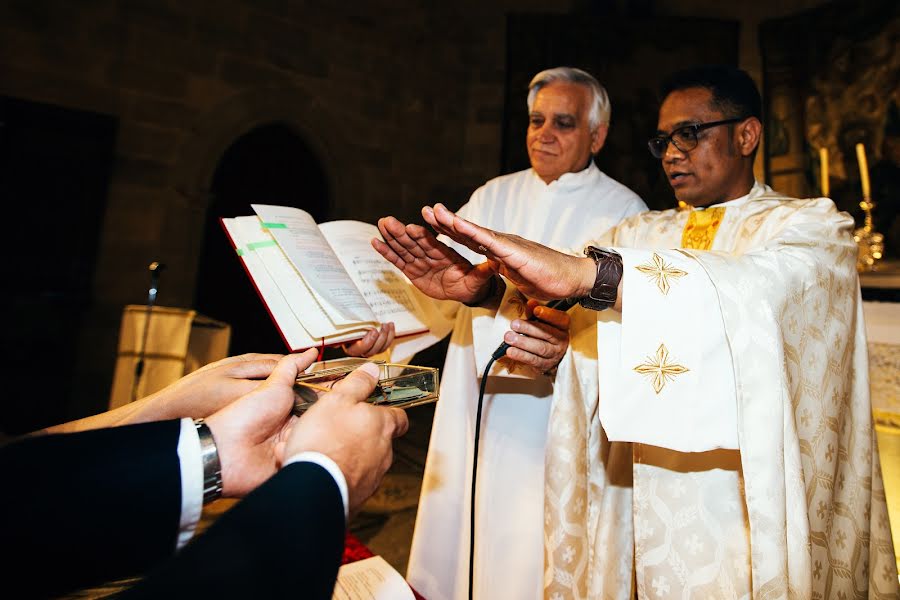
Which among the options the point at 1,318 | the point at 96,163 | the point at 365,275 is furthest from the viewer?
the point at 96,163

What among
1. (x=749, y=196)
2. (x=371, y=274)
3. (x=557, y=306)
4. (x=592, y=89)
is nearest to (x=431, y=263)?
(x=371, y=274)

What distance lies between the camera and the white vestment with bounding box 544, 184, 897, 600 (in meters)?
0.99

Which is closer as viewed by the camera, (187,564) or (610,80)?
(187,564)

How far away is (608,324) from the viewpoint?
1124 mm

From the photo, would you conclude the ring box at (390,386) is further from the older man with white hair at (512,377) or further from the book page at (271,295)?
the older man with white hair at (512,377)

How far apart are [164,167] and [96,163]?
1.93ft

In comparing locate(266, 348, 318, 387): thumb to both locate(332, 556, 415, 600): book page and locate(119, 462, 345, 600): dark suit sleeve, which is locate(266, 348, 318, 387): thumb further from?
locate(332, 556, 415, 600): book page

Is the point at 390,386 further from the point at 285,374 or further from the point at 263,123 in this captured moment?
the point at 263,123

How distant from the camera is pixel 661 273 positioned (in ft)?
3.42

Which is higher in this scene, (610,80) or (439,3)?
(439,3)

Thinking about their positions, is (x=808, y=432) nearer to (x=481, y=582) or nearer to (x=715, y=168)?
(x=715, y=168)

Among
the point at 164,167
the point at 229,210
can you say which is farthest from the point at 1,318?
the point at 229,210

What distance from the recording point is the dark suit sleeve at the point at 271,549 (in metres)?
0.41

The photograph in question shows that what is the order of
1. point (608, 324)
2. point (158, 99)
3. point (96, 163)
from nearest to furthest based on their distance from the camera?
1. point (608, 324)
2. point (96, 163)
3. point (158, 99)
